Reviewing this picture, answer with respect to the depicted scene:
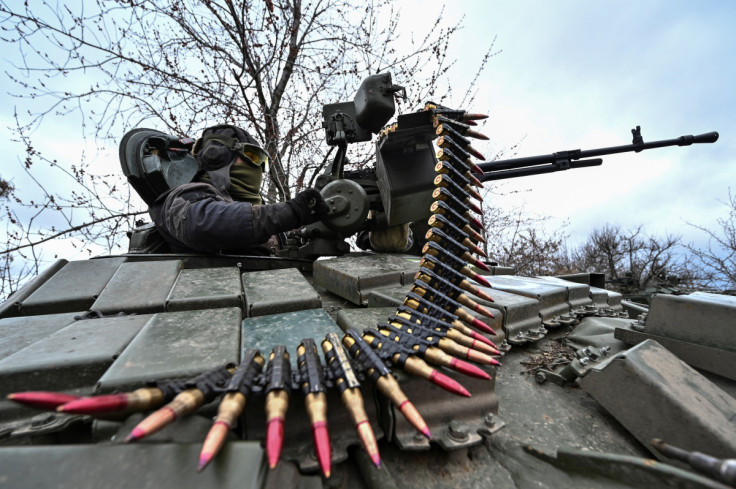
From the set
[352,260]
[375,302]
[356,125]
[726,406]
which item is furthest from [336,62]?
[726,406]

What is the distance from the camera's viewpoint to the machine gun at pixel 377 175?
3447 millimetres

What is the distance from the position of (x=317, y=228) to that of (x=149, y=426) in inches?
122

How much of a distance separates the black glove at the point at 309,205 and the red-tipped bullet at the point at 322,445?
2348mm

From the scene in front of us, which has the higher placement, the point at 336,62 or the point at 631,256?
the point at 336,62

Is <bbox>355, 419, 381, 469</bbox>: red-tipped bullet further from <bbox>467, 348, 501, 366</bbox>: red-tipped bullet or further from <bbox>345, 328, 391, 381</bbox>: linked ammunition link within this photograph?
<bbox>467, 348, 501, 366</bbox>: red-tipped bullet

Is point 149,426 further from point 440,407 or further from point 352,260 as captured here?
point 352,260

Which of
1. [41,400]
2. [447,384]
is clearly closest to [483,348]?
[447,384]

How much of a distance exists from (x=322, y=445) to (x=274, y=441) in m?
0.14

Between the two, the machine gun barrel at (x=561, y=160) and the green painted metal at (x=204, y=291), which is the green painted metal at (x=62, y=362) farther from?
the machine gun barrel at (x=561, y=160)

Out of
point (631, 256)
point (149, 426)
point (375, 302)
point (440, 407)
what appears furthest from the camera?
point (631, 256)

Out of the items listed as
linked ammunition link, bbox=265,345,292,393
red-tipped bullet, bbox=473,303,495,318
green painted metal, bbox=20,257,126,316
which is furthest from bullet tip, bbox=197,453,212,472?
green painted metal, bbox=20,257,126,316

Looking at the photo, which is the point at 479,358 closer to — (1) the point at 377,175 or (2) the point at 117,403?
(2) the point at 117,403

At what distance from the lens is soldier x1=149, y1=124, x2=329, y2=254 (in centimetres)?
289

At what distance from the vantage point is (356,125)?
14.0 ft
